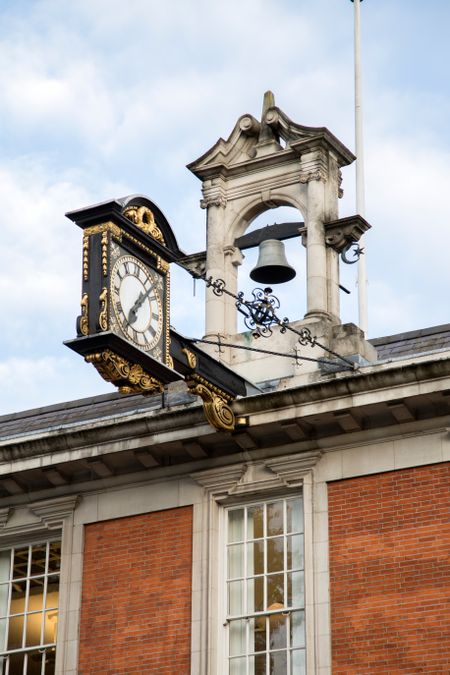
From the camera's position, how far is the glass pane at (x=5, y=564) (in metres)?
21.6

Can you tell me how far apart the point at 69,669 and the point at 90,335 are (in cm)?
516

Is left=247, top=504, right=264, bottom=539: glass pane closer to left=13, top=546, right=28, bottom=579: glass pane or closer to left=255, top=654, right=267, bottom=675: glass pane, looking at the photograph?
left=255, top=654, right=267, bottom=675: glass pane

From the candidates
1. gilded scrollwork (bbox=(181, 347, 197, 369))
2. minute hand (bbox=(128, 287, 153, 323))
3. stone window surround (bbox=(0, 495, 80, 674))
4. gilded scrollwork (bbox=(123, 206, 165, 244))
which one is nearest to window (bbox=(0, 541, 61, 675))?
stone window surround (bbox=(0, 495, 80, 674))

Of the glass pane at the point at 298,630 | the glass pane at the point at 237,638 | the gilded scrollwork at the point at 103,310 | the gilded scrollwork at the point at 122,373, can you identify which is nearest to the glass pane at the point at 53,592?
the glass pane at the point at 237,638

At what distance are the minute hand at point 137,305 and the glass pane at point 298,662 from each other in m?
4.41

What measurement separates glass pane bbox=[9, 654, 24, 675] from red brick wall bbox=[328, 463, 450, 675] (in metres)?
4.34

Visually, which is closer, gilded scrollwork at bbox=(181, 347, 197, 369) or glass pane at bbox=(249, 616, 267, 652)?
gilded scrollwork at bbox=(181, 347, 197, 369)

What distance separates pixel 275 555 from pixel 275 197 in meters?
4.75

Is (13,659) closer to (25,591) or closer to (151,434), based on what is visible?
(25,591)

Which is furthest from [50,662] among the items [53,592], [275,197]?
[275,197]

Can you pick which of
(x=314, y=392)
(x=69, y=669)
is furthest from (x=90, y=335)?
(x=69, y=669)

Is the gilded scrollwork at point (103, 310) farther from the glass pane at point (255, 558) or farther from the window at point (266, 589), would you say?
the glass pane at point (255, 558)

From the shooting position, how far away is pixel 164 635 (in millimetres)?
19734

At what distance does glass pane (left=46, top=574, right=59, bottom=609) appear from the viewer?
2100cm
